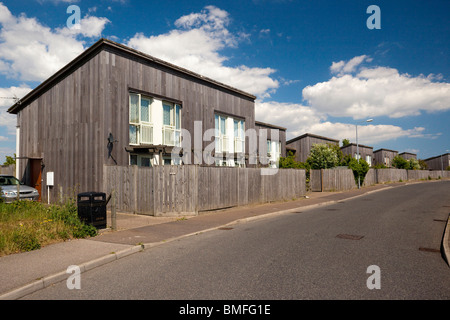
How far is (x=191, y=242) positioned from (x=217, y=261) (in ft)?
6.95

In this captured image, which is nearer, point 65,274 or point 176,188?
point 65,274

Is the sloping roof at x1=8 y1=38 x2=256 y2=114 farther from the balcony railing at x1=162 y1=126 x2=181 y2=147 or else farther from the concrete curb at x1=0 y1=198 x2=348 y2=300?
the concrete curb at x1=0 y1=198 x2=348 y2=300

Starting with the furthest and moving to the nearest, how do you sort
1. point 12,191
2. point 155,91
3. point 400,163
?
point 400,163 < point 155,91 < point 12,191

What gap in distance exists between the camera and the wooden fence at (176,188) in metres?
12.7

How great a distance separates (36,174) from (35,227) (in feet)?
39.5

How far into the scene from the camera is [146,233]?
29.8ft

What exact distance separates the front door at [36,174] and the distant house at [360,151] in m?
48.9

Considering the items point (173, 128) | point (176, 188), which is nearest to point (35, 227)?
point (176, 188)

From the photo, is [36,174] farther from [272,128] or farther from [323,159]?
[323,159]

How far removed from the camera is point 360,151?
202 ft

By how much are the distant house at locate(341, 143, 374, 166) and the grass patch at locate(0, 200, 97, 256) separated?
52.7 metres

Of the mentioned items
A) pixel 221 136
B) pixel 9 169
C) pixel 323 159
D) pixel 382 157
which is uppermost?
pixel 382 157
